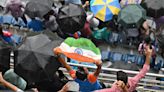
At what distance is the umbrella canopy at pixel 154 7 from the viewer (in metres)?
11.0

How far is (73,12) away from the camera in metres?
10.6

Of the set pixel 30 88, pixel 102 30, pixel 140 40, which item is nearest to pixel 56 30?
pixel 102 30

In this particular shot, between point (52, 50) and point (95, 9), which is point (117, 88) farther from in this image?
point (95, 9)

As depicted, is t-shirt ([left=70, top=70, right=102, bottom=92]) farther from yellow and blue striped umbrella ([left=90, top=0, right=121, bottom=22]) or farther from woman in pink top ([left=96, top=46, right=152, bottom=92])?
yellow and blue striped umbrella ([left=90, top=0, right=121, bottom=22])

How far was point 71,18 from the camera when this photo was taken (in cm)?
1043

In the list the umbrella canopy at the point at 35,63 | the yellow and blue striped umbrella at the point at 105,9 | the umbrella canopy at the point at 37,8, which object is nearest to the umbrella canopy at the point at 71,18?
the umbrella canopy at the point at 37,8

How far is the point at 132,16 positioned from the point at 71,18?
1.64m

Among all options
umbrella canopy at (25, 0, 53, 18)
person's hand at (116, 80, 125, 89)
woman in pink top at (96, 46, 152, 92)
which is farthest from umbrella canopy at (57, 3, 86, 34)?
person's hand at (116, 80, 125, 89)

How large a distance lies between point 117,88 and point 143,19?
4.33 m

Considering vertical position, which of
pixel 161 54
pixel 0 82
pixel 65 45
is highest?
pixel 65 45

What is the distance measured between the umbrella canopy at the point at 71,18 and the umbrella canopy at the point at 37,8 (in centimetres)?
60

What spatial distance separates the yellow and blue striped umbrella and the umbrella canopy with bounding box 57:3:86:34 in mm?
923

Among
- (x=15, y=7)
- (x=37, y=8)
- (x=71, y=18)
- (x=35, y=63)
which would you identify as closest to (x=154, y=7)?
(x=71, y=18)

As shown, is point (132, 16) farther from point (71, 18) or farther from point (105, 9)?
point (71, 18)
